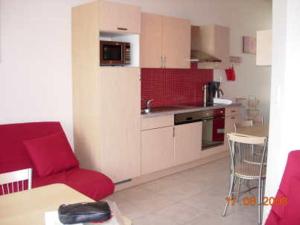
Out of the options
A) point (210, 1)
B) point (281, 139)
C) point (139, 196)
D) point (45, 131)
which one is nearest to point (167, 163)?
point (139, 196)

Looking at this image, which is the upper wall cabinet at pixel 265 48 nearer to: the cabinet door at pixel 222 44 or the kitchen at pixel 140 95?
the kitchen at pixel 140 95

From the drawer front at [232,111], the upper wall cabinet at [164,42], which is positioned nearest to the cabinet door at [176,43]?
the upper wall cabinet at [164,42]

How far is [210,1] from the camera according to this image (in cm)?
537

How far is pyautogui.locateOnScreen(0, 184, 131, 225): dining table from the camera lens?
1.42 meters

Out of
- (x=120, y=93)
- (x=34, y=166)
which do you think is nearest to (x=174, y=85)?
(x=120, y=93)

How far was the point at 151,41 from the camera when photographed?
3.97 m

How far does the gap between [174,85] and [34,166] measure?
8.53ft

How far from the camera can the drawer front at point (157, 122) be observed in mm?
3810

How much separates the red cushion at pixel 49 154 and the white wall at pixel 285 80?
74.0 inches

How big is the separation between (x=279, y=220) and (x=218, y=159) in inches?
119

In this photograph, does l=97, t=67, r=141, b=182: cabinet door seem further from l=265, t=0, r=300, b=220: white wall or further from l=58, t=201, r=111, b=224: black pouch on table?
l=58, t=201, r=111, b=224: black pouch on table

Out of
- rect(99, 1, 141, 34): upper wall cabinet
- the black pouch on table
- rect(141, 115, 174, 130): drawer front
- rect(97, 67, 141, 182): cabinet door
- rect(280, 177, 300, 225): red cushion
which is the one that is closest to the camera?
the black pouch on table

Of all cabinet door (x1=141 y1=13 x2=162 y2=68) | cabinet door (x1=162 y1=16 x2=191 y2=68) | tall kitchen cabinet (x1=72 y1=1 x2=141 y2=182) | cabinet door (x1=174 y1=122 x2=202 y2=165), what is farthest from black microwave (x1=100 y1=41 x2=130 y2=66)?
cabinet door (x1=174 y1=122 x2=202 y2=165)

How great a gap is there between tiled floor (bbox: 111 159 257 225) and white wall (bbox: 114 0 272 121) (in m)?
2.33
